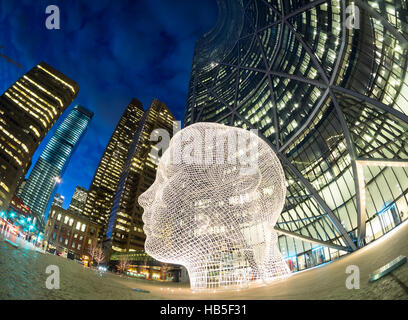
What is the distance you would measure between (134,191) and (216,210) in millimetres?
108658

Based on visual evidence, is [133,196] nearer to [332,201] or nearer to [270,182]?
[332,201]

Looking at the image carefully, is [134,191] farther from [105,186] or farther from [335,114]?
[335,114]

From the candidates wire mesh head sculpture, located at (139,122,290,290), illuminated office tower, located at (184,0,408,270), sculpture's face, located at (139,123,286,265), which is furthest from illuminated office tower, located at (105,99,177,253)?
sculpture's face, located at (139,123,286,265)

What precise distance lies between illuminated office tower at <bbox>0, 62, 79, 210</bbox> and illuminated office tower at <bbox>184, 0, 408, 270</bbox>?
2742 inches

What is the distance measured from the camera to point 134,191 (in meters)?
112

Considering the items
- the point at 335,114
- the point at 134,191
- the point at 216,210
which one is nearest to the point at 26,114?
the point at 134,191

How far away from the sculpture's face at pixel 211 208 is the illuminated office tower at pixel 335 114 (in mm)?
11551

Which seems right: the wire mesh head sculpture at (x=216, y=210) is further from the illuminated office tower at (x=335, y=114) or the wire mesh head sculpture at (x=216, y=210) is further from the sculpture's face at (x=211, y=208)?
the illuminated office tower at (x=335, y=114)

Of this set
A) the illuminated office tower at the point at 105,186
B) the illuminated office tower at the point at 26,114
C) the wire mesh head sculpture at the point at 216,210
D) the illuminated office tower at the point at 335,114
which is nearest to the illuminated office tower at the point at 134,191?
the illuminated office tower at the point at 26,114

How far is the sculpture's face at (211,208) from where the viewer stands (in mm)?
10859

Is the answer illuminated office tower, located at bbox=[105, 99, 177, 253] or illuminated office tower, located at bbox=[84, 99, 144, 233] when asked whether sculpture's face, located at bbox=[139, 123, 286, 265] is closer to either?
illuminated office tower, located at bbox=[105, 99, 177, 253]

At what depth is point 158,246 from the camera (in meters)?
11.2

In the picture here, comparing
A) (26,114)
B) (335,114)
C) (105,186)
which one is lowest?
(335,114)
